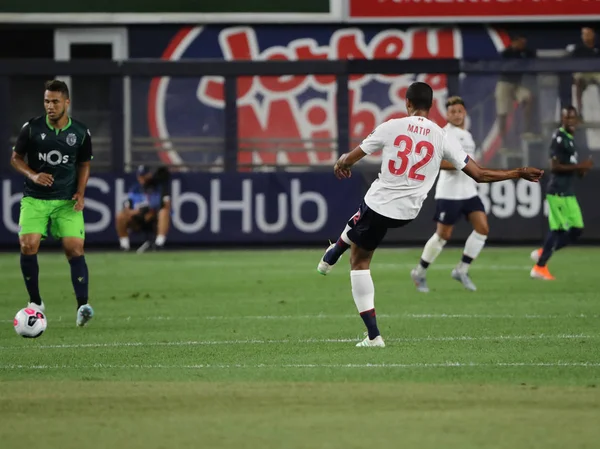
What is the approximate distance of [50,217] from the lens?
13516mm

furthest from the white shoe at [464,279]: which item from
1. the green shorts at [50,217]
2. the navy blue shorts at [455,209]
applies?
the green shorts at [50,217]

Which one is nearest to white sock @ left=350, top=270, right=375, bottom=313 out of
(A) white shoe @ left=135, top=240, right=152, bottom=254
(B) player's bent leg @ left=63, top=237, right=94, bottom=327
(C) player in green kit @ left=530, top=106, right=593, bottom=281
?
(B) player's bent leg @ left=63, top=237, right=94, bottom=327

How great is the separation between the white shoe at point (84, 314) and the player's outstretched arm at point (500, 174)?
3.96 m

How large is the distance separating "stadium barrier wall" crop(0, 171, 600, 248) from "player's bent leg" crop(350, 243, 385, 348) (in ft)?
50.0

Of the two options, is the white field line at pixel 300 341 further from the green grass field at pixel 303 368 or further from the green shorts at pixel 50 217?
the green shorts at pixel 50 217

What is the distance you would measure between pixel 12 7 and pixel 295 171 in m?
8.31

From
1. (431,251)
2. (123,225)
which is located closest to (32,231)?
(431,251)

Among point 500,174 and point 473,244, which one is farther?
point 473,244

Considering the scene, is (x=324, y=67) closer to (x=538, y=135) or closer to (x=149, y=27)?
(x=538, y=135)

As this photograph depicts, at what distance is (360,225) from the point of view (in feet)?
37.3

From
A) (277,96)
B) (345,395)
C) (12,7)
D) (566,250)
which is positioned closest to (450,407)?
(345,395)

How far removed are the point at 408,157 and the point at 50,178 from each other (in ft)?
12.1

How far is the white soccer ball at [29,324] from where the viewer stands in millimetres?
12492

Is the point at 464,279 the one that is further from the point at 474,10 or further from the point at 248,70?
the point at 474,10
